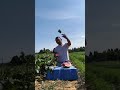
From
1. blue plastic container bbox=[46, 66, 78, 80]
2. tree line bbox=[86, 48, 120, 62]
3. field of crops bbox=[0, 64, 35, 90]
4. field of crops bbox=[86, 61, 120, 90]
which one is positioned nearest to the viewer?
field of crops bbox=[0, 64, 35, 90]

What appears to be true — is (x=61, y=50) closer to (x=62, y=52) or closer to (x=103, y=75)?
(x=62, y=52)

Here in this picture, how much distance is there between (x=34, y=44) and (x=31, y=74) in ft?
3.90

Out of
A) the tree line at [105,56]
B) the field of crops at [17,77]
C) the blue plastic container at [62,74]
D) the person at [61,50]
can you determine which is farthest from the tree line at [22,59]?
the tree line at [105,56]

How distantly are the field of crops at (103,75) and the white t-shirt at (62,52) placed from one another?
23.0 inches

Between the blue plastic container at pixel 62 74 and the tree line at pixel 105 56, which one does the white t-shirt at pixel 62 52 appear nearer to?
the blue plastic container at pixel 62 74

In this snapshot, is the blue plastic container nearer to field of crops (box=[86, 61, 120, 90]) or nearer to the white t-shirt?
the white t-shirt

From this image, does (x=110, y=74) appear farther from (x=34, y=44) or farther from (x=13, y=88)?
(x=13, y=88)

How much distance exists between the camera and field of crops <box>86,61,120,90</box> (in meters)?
6.05

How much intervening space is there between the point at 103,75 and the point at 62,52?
1251mm

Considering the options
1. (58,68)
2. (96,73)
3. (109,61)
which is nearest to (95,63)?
(109,61)

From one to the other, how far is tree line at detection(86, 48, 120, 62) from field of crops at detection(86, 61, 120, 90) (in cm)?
10

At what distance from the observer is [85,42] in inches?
295

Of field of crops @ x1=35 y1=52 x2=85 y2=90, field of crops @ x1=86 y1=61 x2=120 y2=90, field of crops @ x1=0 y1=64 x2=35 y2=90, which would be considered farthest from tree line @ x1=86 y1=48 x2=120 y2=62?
field of crops @ x1=0 y1=64 x2=35 y2=90

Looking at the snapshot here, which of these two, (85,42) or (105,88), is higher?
(85,42)
